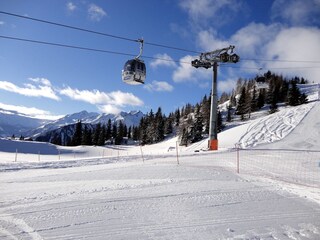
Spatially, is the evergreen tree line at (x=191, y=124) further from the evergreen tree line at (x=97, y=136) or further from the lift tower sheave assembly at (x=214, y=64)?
the lift tower sheave assembly at (x=214, y=64)

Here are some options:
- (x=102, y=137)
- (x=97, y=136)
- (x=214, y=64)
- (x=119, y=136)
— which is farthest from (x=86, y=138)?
(x=214, y=64)

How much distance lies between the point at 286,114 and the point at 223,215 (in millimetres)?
38155

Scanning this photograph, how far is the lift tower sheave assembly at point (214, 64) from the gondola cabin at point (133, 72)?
992 cm

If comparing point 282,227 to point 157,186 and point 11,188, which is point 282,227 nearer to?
point 157,186

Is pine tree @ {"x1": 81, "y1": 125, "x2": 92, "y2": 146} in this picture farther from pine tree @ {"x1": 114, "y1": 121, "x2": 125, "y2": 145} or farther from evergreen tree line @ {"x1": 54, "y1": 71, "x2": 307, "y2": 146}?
pine tree @ {"x1": 114, "y1": 121, "x2": 125, "y2": 145}

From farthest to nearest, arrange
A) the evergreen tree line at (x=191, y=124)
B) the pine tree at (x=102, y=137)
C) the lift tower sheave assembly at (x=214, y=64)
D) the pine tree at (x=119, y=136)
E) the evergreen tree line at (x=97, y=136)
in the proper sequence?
the pine tree at (x=119, y=136)
the pine tree at (x=102, y=137)
the evergreen tree line at (x=97, y=136)
the evergreen tree line at (x=191, y=124)
the lift tower sheave assembly at (x=214, y=64)

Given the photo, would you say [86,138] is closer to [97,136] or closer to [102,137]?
[97,136]

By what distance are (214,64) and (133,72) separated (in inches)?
439

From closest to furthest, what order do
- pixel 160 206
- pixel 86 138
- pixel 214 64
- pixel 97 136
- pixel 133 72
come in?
pixel 160 206 → pixel 133 72 → pixel 214 64 → pixel 86 138 → pixel 97 136

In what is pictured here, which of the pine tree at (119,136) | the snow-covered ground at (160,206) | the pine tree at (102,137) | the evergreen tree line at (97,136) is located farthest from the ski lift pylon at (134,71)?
the pine tree at (119,136)

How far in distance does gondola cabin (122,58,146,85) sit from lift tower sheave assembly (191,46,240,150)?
9.92 m

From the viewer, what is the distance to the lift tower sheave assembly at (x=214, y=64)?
2564 centimetres

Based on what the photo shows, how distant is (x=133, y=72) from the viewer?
674 inches

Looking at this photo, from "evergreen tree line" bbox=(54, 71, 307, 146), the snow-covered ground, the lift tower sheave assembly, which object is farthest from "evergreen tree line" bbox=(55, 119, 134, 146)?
the snow-covered ground
